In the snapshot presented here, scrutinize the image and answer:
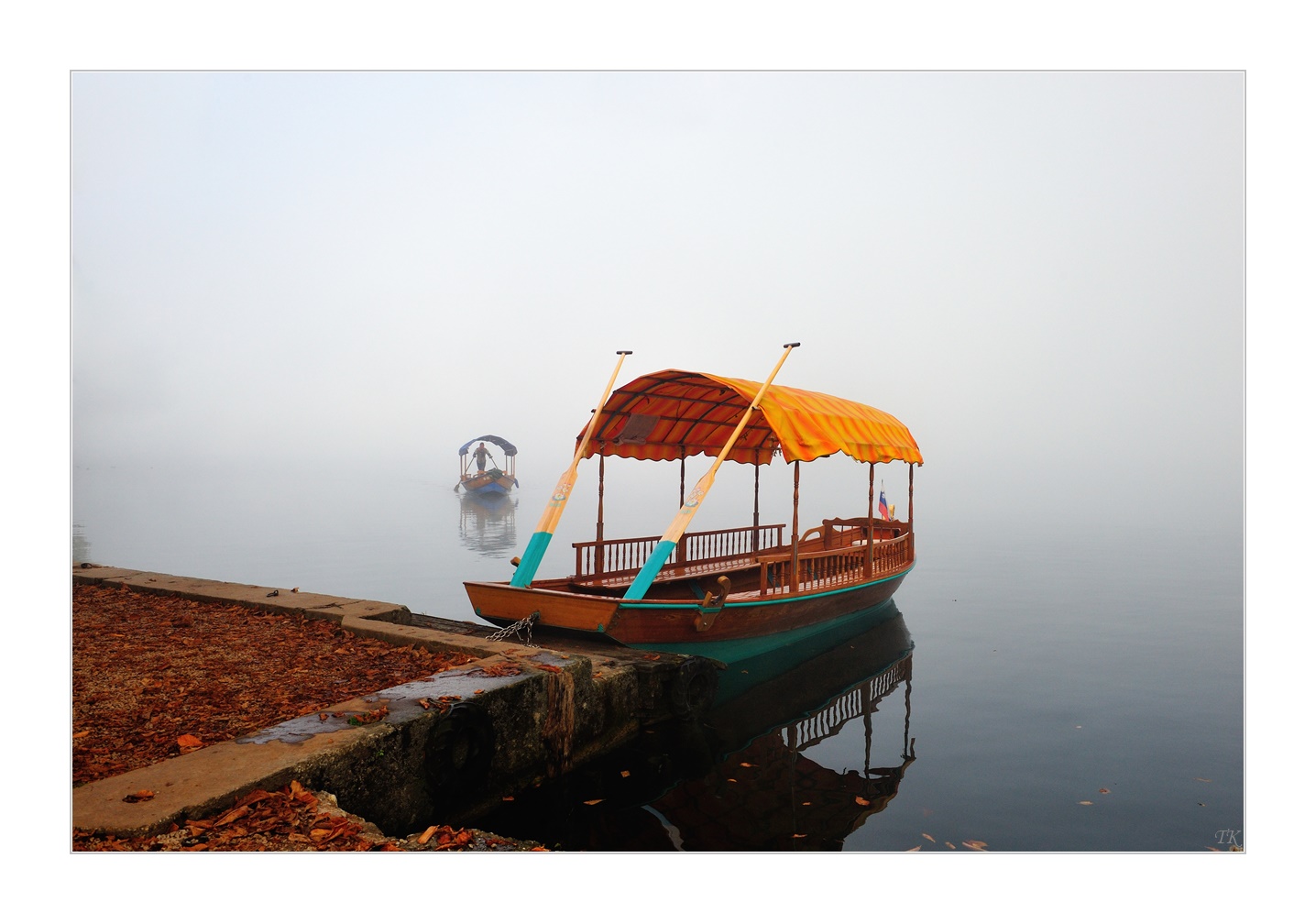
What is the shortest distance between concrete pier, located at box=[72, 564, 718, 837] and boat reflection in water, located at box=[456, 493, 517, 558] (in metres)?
17.6

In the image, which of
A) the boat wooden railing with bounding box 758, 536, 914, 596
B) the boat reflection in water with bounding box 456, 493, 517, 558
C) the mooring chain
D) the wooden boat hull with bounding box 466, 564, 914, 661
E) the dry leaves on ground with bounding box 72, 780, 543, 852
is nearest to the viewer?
the dry leaves on ground with bounding box 72, 780, 543, 852

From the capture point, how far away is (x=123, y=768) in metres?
4.27

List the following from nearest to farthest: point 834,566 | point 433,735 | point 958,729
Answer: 1. point 433,735
2. point 958,729
3. point 834,566

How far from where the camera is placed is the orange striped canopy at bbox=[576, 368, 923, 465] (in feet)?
32.4

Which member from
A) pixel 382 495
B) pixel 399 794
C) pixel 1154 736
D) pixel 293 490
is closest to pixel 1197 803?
pixel 1154 736

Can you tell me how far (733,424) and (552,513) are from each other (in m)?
4.70

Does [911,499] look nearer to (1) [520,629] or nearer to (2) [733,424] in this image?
(2) [733,424]

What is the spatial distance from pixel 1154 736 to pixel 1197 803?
177 cm

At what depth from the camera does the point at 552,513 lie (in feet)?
32.2

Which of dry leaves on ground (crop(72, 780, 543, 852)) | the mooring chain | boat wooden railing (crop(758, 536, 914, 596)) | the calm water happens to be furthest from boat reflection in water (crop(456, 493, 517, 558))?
dry leaves on ground (crop(72, 780, 543, 852))

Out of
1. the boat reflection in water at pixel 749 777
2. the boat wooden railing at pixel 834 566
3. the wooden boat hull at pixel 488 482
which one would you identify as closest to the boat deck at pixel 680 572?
the boat wooden railing at pixel 834 566

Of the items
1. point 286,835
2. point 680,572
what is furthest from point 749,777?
point 680,572

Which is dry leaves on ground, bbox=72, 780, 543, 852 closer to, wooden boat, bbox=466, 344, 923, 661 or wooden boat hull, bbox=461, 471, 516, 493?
wooden boat, bbox=466, 344, 923, 661

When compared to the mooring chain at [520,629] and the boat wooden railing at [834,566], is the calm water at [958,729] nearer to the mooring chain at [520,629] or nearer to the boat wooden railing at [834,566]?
the boat wooden railing at [834,566]
